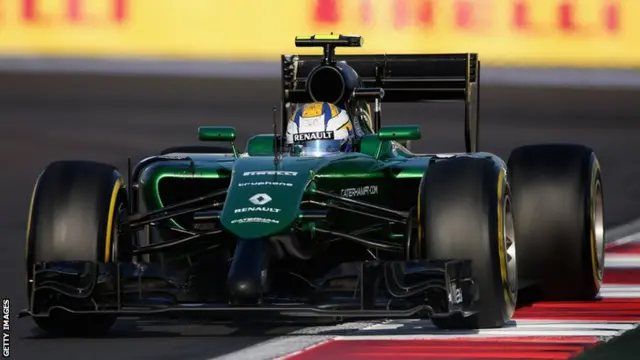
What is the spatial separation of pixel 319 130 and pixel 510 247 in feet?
4.95

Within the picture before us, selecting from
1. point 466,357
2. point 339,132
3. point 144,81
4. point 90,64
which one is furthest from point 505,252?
point 90,64

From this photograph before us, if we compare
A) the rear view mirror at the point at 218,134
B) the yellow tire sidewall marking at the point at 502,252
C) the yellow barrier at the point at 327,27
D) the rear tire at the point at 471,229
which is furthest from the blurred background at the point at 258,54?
the rear tire at the point at 471,229

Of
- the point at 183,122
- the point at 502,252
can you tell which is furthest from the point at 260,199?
the point at 183,122

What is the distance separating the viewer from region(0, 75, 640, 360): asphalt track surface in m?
19.2

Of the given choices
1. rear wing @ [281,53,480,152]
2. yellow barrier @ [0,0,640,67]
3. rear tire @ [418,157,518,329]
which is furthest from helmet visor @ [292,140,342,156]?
yellow barrier @ [0,0,640,67]

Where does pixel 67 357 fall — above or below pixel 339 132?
below

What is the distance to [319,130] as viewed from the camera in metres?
11.7

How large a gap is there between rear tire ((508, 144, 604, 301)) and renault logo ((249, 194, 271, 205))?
206 centimetres

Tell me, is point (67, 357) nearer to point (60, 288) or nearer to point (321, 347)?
point (60, 288)

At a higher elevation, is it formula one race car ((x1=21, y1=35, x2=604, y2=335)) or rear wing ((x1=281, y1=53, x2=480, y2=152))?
rear wing ((x1=281, y1=53, x2=480, y2=152))

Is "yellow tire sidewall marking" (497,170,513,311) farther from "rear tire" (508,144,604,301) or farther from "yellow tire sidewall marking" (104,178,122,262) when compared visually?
"yellow tire sidewall marking" (104,178,122,262)

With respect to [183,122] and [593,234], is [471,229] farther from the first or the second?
[183,122]

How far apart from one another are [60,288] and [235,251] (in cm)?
93

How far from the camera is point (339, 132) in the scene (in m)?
11.7
